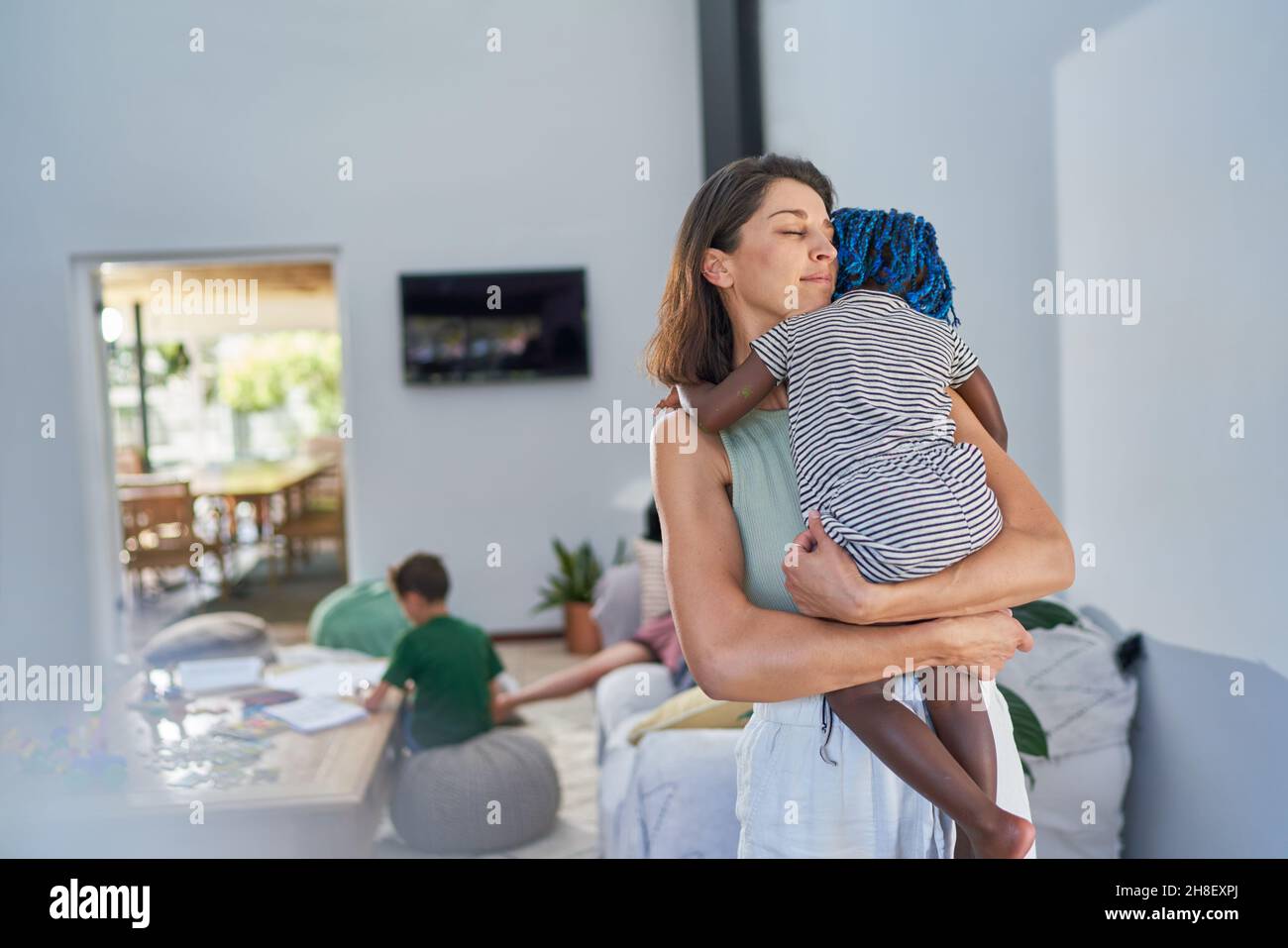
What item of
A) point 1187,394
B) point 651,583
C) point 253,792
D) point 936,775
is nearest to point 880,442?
point 936,775

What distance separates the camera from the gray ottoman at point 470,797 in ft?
9.90

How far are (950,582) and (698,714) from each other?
52.3 inches

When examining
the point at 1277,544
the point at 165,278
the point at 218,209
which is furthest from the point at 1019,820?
the point at 165,278

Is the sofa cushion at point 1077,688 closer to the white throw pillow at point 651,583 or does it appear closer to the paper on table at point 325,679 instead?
the white throw pillow at point 651,583

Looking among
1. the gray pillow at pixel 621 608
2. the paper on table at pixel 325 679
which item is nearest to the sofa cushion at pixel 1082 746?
the paper on table at pixel 325 679

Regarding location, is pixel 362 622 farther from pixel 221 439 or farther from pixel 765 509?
pixel 221 439

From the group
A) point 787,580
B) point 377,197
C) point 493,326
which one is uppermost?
point 377,197

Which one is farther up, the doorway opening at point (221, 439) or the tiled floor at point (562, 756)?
the doorway opening at point (221, 439)

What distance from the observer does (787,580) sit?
1.21 meters

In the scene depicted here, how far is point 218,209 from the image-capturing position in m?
5.51

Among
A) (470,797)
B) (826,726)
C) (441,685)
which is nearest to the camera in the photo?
(826,726)

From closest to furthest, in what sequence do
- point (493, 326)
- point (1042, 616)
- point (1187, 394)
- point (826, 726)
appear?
point (826, 726)
point (1187, 394)
point (1042, 616)
point (493, 326)

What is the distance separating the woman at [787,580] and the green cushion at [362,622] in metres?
3.88

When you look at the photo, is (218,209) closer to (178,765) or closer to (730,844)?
(178,765)
